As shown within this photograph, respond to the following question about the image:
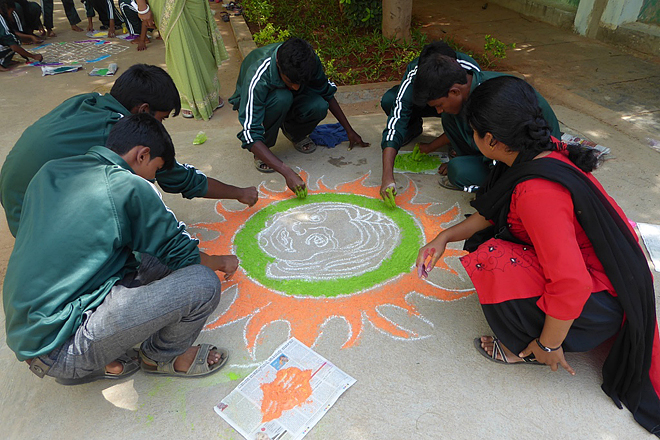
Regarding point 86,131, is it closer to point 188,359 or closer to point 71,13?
point 188,359

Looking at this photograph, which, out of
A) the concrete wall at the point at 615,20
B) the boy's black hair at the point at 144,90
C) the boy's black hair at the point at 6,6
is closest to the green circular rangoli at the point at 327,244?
the boy's black hair at the point at 144,90

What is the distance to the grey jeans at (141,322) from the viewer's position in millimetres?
1532

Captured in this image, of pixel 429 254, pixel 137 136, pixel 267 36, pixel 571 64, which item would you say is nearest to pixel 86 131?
pixel 137 136

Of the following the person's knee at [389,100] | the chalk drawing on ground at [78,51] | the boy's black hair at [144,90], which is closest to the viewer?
the boy's black hair at [144,90]

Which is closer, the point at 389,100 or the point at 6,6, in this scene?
the point at 389,100

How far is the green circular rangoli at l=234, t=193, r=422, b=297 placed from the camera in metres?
2.38

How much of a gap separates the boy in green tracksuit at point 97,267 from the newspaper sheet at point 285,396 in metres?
0.35

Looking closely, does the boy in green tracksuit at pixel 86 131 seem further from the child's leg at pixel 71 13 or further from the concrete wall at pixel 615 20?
the child's leg at pixel 71 13

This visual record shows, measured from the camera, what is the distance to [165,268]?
2.12 metres

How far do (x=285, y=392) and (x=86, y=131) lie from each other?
152cm

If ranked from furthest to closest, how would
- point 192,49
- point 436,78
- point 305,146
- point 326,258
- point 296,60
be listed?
point 192,49
point 305,146
point 296,60
point 326,258
point 436,78

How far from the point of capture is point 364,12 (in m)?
5.83

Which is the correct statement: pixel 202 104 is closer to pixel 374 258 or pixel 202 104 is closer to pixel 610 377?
pixel 374 258

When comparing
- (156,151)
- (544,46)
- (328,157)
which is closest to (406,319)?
(156,151)
